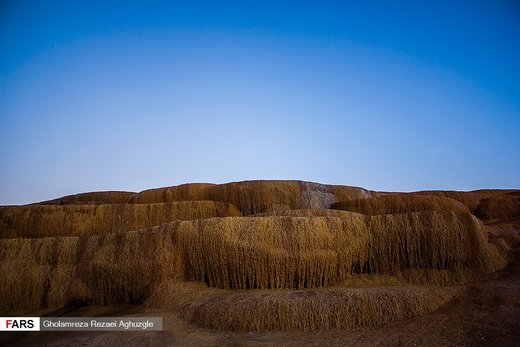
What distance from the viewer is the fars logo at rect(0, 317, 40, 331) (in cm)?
1396

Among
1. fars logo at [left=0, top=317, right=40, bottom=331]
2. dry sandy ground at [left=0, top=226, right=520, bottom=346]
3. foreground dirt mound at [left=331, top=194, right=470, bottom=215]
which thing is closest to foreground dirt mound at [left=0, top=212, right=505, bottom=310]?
fars logo at [left=0, top=317, right=40, bottom=331]

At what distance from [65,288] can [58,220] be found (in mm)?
10897

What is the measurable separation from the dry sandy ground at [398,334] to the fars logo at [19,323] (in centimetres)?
64

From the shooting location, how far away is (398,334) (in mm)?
11156

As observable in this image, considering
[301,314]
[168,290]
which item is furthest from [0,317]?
[301,314]

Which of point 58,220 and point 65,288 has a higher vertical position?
point 58,220

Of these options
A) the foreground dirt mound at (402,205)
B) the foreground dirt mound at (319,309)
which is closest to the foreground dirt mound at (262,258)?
the foreground dirt mound at (319,309)

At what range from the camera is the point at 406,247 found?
1645 centimetres

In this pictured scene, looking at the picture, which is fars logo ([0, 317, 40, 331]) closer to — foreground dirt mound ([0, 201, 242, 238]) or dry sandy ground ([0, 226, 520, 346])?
dry sandy ground ([0, 226, 520, 346])

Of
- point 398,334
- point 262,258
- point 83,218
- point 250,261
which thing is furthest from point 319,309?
point 83,218

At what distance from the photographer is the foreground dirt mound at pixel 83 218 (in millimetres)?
26031

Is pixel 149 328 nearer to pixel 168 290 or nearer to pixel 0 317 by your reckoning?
pixel 168 290

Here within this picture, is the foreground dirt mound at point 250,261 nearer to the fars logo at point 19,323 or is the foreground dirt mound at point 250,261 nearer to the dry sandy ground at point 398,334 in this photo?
the dry sandy ground at point 398,334

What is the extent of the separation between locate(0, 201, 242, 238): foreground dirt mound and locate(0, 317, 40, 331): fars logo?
36.6ft
